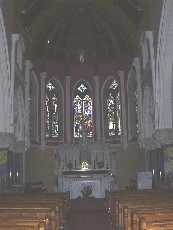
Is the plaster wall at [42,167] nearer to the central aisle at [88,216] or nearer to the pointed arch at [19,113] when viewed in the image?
the pointed arch at [19,113]

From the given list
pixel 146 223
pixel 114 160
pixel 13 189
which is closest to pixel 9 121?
pixel 13 189

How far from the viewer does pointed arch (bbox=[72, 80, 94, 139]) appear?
29.5 meters

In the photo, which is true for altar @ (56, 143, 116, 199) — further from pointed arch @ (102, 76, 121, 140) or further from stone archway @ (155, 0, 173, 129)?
stone archway @ (155, 0, 173, 129)

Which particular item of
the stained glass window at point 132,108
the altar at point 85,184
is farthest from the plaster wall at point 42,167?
the stained glass window at point 132,108

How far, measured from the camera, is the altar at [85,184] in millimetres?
23703

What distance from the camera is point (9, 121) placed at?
796 inches

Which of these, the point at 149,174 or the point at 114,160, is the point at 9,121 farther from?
the point at 114,160

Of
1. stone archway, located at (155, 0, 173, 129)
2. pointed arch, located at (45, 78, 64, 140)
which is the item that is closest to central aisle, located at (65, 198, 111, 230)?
stone archway, located at (155, 0, 173, 129)

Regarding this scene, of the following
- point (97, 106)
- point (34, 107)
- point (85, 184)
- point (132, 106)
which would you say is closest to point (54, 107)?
point (34, 107)

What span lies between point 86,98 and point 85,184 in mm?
7919

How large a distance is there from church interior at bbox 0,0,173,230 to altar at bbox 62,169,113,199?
0.18ft

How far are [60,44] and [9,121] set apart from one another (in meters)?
10.5

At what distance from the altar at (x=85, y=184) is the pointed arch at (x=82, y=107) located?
534 centimetres

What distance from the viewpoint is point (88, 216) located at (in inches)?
639
